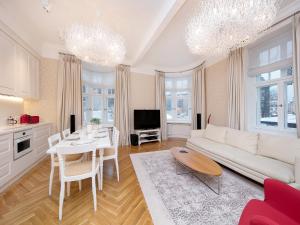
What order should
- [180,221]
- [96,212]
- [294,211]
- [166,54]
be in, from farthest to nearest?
1. [166,54]
2. [96,212]
3. [180,221]
4. [294,211]

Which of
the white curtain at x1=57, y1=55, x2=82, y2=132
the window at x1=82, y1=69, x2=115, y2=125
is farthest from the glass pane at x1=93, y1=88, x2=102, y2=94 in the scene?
the white curtain at x1=57, y1=55, x2=82, y2=132

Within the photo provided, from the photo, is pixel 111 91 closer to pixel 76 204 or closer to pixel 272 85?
pixel 76 204

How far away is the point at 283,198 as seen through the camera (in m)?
1.13

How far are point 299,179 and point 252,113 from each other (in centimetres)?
229

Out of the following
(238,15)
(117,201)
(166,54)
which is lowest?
(117,201)

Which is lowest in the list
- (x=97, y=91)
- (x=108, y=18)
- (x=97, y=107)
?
(x=97, y=107)

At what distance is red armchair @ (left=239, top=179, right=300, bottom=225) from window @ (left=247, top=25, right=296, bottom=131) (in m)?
2.25

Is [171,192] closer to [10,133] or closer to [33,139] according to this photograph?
[10,133]

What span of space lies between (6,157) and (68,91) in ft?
7.44

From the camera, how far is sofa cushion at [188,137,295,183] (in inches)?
70.9

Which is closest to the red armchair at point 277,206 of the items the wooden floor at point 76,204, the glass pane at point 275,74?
the wooden floor at point 76,204

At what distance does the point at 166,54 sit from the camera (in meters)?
4.46

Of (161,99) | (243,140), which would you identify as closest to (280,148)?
(243,140)

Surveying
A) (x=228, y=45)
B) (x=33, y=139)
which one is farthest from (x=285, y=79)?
(x=33, y=139)
